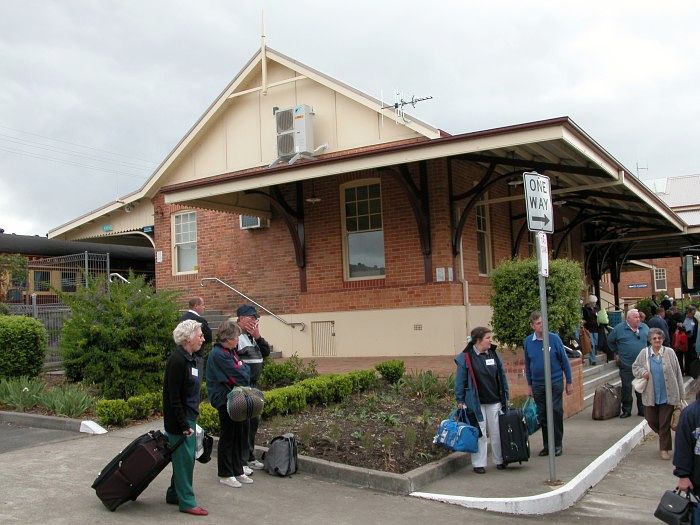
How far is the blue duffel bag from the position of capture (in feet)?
25.5

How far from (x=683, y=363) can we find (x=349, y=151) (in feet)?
30.1

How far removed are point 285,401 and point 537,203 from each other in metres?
4.36

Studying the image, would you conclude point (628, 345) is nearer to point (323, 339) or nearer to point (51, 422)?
point (323, 339)

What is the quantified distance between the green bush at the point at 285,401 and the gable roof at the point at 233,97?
25.8 ft

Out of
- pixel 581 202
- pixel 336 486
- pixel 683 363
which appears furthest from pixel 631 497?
pixel 581 202

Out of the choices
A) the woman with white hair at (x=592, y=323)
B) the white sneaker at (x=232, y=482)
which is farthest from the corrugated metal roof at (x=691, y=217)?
the white sneaker at (x=232, y=482)

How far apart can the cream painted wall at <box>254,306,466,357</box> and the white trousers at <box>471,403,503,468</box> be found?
300 inches

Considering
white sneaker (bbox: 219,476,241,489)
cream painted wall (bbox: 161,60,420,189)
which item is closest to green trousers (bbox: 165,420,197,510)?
white sneaker (bbox: 219,476,241,489)

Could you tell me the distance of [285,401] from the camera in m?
9.87

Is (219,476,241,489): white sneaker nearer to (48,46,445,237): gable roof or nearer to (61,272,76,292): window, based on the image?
(48,46,445,237): gable roof

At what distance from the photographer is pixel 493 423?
8.04 meters

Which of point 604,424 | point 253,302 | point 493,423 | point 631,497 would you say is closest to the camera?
point 631,497

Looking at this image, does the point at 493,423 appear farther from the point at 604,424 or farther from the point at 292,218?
the point at 292,218

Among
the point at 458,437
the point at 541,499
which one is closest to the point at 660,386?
the point at 458,437
